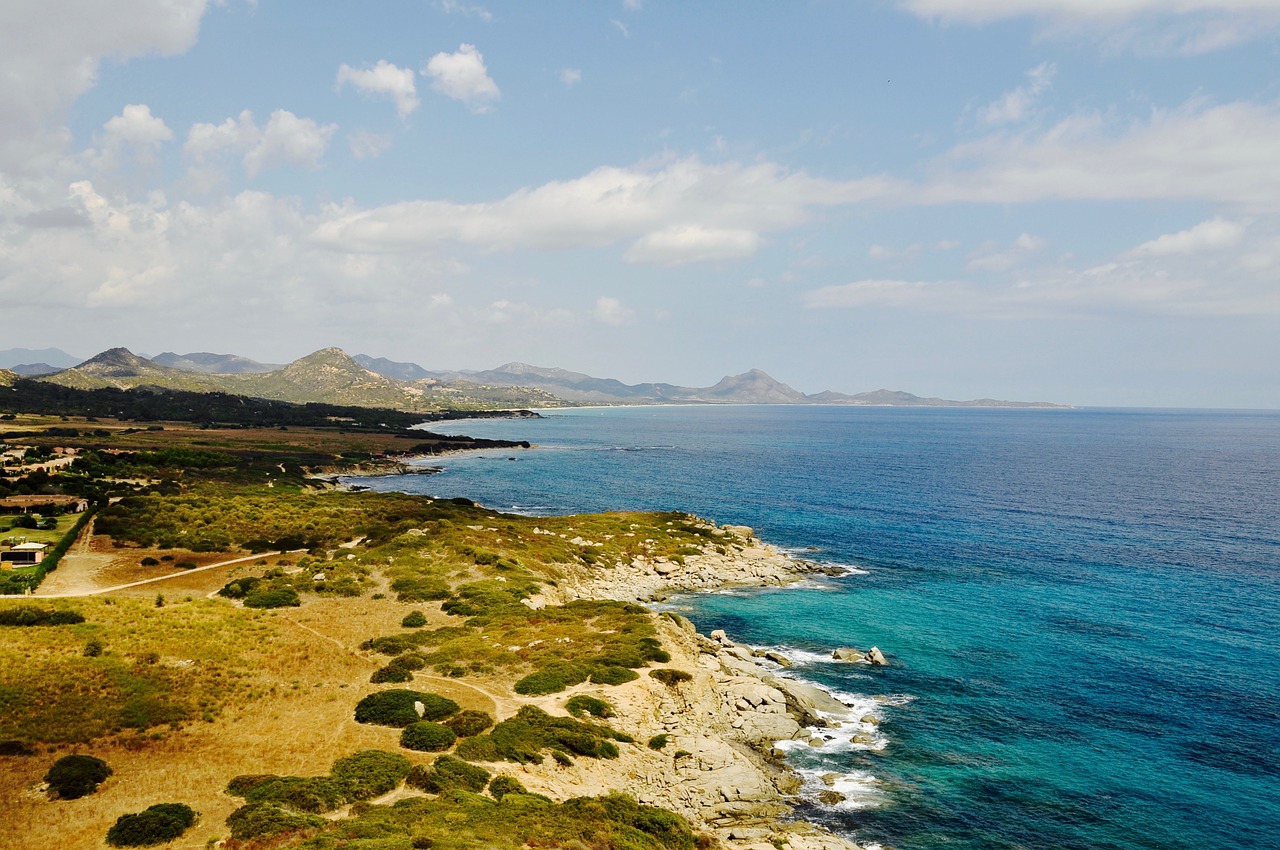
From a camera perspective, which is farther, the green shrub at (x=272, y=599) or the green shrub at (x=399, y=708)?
the green shrub at (x=272, y=599)

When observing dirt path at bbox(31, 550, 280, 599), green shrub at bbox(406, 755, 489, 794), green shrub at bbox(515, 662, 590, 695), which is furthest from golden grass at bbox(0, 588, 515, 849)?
dirt path at bbox(31, 550, 280, 599)

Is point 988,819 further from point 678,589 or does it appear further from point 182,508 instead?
point 182,508

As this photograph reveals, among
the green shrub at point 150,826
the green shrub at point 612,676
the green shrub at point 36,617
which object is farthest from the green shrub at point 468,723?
the green shrub at point 36,617

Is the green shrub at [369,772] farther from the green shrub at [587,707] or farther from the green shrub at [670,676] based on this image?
the green shrub at [670,676]

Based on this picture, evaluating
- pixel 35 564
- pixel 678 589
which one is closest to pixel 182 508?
pixel 35 564

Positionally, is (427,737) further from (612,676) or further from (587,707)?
Answer: (612,676)

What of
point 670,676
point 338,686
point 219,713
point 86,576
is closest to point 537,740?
point 670,676

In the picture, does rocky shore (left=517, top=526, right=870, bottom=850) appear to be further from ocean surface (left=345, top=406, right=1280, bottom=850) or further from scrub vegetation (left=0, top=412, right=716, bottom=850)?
ocean surface (left=345, top=406, right=1280, bottom=850)
